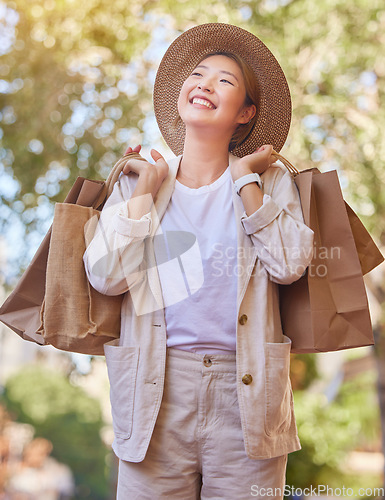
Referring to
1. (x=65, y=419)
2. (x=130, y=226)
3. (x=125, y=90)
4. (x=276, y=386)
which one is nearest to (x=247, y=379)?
(x=276, y=386)

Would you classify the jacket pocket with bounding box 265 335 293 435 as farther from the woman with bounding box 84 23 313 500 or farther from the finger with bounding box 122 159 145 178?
the finger with bounding box 122 159 145 178

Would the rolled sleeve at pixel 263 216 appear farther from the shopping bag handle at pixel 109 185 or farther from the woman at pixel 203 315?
the shopping bag handle at pixel 109 185

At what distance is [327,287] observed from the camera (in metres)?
1.40

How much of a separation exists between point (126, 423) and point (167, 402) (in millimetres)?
110

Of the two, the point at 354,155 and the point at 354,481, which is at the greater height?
the point at 354,155

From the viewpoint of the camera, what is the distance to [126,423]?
135 cm

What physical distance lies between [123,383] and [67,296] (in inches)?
10.0

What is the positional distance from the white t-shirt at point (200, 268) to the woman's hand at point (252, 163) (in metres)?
0.07

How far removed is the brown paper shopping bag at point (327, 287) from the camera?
1.37 m

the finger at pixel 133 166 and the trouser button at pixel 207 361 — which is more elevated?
the finger at pixel 133 166

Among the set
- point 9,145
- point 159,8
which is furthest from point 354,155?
point 9,145

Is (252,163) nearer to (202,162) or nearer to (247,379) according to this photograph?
(202,162)

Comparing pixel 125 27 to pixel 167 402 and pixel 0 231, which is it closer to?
pixel 0 231

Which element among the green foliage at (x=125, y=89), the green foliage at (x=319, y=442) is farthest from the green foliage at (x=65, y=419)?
the green foliage at (x=125, y=89)
